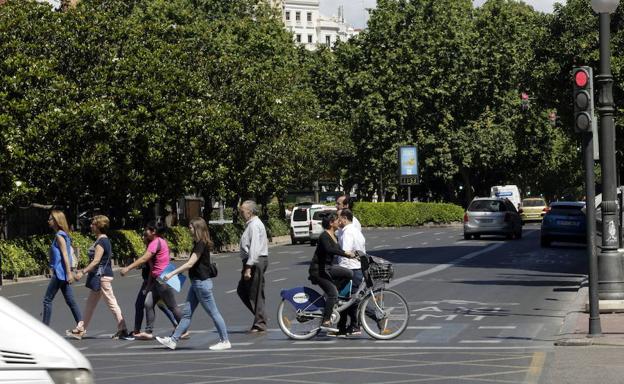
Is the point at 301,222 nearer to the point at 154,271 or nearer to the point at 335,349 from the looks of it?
the point at 154,271

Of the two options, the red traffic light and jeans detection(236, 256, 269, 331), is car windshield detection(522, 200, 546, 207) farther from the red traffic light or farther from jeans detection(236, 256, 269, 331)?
the red traffic light

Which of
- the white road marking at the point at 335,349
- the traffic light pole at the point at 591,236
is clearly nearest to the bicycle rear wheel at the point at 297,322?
the white road marking at the point at 335,349

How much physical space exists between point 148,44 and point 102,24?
3.25m

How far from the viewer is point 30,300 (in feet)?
91.0

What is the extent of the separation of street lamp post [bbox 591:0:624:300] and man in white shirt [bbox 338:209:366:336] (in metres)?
3.74

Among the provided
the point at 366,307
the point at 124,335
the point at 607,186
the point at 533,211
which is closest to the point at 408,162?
the point at 533,211

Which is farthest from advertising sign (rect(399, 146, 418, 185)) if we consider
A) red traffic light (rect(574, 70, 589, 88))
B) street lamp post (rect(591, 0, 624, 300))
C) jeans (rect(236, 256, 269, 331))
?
→ red traffic light (rect(574, 70, 589, 88))

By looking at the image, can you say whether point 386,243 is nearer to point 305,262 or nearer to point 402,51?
point 305,262

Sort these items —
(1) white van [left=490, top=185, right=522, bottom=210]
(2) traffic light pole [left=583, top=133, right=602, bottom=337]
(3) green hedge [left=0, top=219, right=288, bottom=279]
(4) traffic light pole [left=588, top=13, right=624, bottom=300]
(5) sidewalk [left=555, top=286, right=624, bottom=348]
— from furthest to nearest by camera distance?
(1) white van [left=490, top=185, right=522, bottom=210], (3) green hedge [left=0, top=219, right=288, bottom=279], (4) traffic light pole [left=588, top=13, right=624, bottom=300], (2) traffic light pole [left=583, top=133, right=602, bottom=337], (5) sidewalk [left=555, top=286, right=624, bottom=348]

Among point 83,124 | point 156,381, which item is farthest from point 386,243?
point 156,381

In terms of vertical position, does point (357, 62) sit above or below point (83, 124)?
above

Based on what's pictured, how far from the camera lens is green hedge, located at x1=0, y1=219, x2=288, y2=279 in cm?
3669

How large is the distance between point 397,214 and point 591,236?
219ft

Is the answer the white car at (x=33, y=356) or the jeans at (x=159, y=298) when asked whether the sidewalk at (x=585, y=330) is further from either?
the white car at (x=33, y=356)
